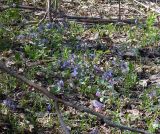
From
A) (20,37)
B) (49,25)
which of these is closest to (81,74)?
(20,37)

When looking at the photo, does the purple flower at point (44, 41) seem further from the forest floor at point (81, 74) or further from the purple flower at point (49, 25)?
the purple flower at point (49, 25)

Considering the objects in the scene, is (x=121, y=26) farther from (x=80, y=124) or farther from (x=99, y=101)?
(x=80, y=124)

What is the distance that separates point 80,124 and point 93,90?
73 cm

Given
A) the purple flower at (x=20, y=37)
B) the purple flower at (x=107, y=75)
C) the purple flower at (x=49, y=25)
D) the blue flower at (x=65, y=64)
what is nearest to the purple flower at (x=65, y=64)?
the blue flower at (x=65, y=64)

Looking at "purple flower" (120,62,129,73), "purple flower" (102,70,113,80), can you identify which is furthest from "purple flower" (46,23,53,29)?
"purple flower" (102,70,113,80)

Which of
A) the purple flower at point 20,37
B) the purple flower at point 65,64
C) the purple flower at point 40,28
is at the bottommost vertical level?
the purple flower at point 65,64

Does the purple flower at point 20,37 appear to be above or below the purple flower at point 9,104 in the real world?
above

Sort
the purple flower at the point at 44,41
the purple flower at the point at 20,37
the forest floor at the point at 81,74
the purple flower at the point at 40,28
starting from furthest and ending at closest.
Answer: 1. the purple flower at the point at 40,28
2. the purple flower at the point at 20,37
3. the purple flower at the point at 44,41
4. the forest floor at the point at 81,74

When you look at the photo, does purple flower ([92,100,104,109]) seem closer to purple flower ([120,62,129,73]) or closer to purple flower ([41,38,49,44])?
purple flower ([120,62,129,73])

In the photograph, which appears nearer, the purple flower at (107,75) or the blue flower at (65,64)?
the purple flower at (107,75)

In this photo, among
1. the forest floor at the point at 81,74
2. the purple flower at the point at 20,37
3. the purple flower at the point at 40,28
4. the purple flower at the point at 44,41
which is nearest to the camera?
the forest floor at the point at 81,74

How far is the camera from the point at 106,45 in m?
6.11

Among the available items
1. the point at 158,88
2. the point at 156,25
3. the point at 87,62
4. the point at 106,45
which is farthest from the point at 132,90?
the point at 156,25

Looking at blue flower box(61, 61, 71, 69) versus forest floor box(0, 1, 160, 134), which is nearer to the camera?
forest floor box(0, 1, 160, 134)
